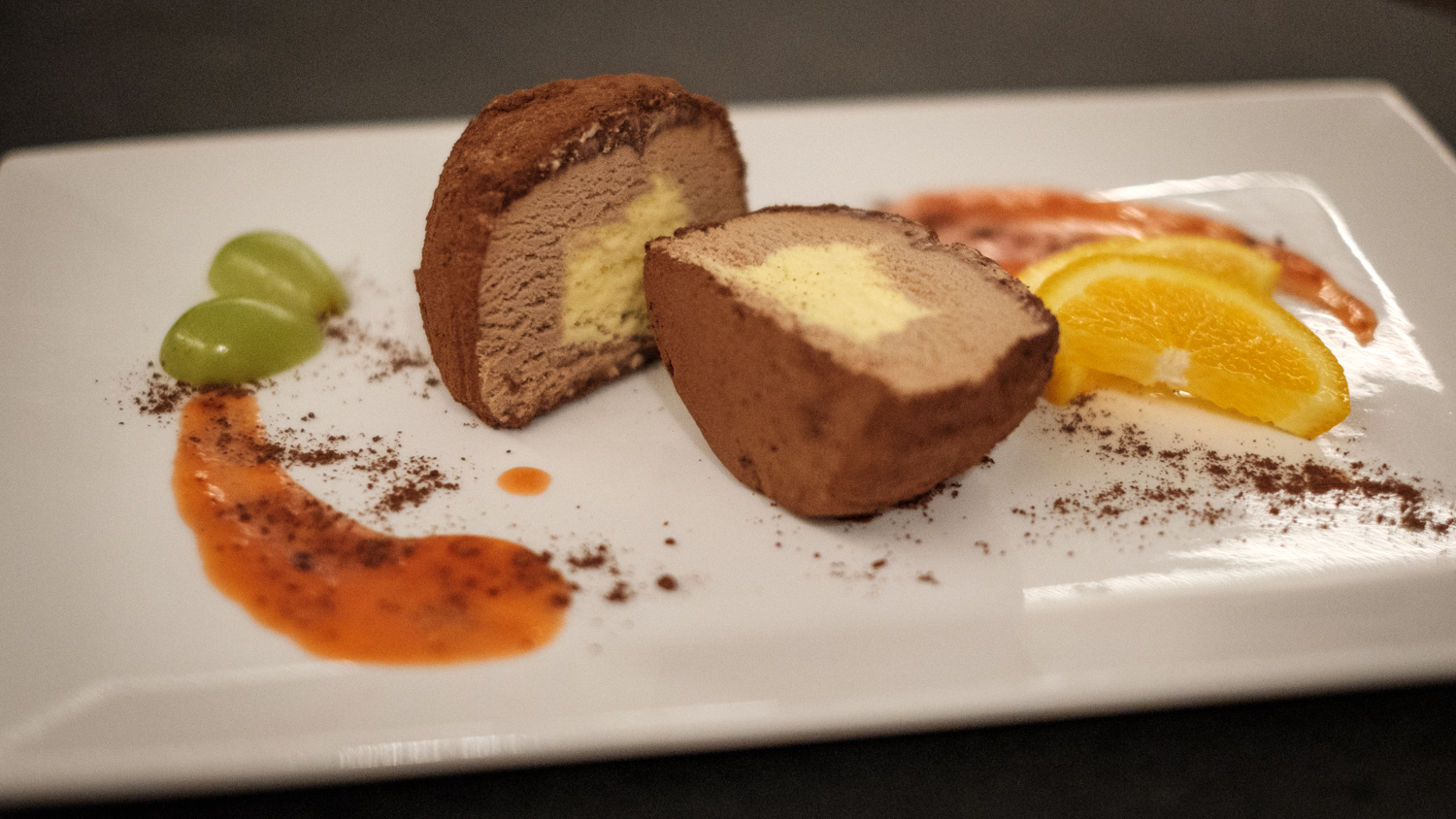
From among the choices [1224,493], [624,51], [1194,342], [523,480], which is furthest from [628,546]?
[624,51]

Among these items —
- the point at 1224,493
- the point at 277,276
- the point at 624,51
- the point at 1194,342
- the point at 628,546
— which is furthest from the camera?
the point at 624,51

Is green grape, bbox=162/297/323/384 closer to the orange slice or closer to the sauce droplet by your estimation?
the sauce droplet

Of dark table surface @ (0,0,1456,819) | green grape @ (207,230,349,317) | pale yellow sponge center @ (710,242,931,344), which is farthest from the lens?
dark table surface @ (0,0,1456,819)

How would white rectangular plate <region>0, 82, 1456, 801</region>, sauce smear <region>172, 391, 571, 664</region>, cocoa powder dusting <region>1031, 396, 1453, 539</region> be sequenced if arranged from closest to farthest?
1. white rectangular plate <region>0, 82, 1456, 801</region>
2. sauce smear <region>172, 391, 571, 664</region>
3. cocoa powder dusting <region>1031, 396, 1453, 539</region>

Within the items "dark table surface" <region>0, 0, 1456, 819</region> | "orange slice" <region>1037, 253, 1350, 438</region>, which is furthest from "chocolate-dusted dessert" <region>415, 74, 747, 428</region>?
"dark table surface" <region>0, 0, 1456, 819</region>

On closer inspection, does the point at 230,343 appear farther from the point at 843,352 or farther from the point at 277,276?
the point at 843,352

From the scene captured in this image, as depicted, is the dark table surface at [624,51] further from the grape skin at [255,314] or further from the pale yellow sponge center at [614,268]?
the pale yellow sponge center at [614,268]

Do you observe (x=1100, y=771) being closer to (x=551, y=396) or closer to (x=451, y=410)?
(x=551, y=396)
